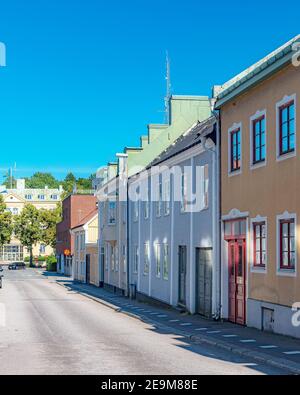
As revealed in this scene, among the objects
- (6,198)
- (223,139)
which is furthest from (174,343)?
(6,198)

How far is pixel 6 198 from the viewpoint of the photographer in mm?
135625

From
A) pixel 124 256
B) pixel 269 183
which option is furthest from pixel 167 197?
pixel 124 256

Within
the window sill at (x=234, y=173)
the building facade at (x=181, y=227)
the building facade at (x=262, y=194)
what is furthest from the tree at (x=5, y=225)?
the window sill at (x=234, y=173)

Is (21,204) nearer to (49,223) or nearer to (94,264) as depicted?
(49,223)

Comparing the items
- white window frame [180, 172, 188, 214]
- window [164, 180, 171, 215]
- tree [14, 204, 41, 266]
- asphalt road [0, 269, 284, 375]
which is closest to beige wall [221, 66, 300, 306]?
asphalt road [0, 269, 284, 375]

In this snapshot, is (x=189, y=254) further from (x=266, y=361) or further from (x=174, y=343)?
(x=266, y=361)

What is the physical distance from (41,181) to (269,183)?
163 m

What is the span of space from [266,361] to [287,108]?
670cm

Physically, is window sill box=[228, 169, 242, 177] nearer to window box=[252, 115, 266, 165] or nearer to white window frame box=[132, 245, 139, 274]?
window box=[252, 115, 266, 165]

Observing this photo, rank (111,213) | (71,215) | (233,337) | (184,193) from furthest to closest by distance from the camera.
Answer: (71,215) < (111,213) < (184,193) < (233,337)

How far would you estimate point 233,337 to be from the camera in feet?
56.3

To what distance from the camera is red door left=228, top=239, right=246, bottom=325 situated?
20.1 metres

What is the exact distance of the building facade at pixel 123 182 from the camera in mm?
35031

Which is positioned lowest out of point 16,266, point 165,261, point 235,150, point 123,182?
point 16,266
